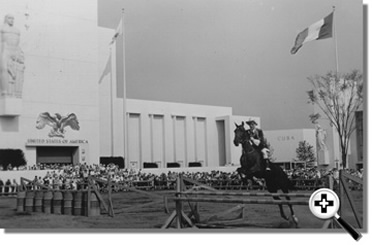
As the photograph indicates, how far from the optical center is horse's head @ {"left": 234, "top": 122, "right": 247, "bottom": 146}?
6625 mm

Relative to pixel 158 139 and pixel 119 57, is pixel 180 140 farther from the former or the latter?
pixel 119 57

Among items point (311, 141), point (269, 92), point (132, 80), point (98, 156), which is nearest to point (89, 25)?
point (132, 80)

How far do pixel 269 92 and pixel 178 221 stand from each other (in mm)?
1915

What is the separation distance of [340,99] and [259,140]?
3.56 ft

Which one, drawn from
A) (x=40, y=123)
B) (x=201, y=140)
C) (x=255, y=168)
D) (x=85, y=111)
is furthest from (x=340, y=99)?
(x=40, y=123)

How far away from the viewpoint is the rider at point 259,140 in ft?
21.4

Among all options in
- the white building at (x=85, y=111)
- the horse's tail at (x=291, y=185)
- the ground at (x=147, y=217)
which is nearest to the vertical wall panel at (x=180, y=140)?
the white building at (x=85, y=111)

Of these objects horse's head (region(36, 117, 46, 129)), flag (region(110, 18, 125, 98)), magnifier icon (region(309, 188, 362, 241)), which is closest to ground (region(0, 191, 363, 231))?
magnifier icon (region(309, 188, 362, 241))

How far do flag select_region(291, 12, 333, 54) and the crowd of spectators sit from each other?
1.51 m

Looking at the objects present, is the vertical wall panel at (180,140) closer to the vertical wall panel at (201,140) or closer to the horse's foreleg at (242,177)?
the vertical wall panel at (201,140)

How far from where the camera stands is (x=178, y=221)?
21.6 feet

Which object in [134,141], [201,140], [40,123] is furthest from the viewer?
[40,123]

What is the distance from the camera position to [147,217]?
6.70 m

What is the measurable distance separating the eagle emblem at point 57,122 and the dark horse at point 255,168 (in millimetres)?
2509
